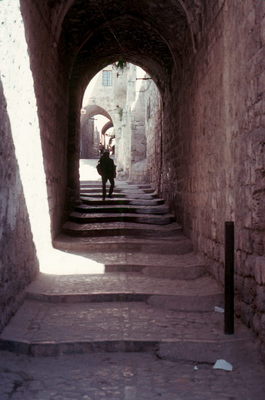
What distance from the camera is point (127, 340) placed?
11.9ft

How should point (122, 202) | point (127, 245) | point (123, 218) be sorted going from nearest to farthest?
point (127, 245), point (123, 218), point (122, 202)

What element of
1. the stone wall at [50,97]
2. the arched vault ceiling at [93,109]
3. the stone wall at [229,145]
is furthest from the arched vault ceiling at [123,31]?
Answer: the arched vault ceiling at [93,109]

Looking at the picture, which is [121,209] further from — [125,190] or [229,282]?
[229,282]

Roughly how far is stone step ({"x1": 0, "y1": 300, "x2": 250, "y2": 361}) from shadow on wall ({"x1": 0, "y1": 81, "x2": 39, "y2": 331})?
197 mm

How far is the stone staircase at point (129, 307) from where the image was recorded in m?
3.62

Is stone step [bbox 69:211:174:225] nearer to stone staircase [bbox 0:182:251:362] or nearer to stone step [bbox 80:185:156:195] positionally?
stone staircase [bbox 0:182:251:362]

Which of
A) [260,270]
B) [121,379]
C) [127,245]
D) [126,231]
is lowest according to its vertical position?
[121,379]

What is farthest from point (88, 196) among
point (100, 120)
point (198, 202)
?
point (100, 120)

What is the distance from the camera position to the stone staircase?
142 inches

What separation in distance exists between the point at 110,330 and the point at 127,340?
0.28m

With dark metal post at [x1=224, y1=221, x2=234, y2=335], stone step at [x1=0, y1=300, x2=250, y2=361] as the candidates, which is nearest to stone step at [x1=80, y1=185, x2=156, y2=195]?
stone step at [x1=0, y1=300, x2=250, y2=361]

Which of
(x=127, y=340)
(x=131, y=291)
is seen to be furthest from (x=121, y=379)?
(x=131, y=291)

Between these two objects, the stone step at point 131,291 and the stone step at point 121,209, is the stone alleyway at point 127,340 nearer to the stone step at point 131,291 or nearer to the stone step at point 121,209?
the stone step at point 131,291

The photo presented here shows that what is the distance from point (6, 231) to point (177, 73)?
588cm
